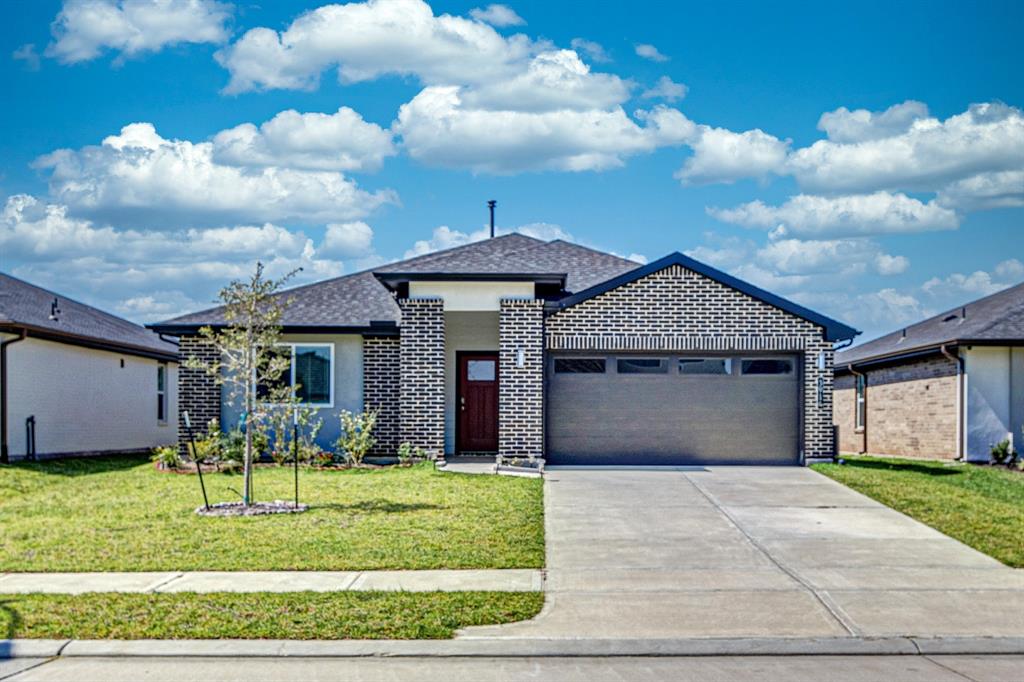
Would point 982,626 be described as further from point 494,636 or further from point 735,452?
point 735,452

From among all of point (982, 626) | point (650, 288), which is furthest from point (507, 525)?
point (650, 288)

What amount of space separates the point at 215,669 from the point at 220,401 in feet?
49.2

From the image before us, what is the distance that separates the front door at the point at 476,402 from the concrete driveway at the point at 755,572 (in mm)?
6042

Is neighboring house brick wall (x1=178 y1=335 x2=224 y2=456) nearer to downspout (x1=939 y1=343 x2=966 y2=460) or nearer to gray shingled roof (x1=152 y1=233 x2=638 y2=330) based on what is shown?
Result: gray shingled roof (x1=152 y1=233 x2=638 y2=330)

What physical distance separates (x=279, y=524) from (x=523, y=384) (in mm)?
7629

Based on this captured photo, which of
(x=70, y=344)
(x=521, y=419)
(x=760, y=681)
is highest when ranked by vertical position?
(x=70, y=344)

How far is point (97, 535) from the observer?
42.8ft

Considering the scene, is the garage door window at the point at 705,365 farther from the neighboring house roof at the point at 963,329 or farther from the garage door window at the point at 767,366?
the neighboring house roof at the point at 963,329

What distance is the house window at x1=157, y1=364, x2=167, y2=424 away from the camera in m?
30.0

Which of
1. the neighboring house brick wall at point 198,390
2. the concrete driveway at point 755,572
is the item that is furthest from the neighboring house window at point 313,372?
the concrete driveway at point 755,572

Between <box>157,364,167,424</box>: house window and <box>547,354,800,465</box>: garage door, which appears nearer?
<box>547,354,800,465</box>: garage door

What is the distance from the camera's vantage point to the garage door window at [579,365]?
2084 centimetres

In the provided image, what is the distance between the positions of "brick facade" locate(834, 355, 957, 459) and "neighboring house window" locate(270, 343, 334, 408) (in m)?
13.5

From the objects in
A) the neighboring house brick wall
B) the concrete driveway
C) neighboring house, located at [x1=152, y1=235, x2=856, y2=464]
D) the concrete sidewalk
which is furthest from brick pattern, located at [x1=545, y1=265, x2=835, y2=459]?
the concrete sidewalk
